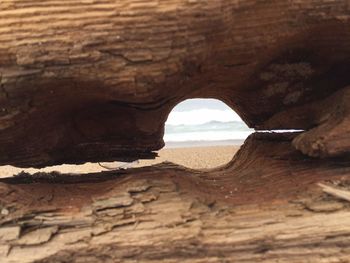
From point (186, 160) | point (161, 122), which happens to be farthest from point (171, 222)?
point (186, 160)

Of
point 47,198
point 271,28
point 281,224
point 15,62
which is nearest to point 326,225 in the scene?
point 281,224

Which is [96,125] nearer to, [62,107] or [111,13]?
[62,107]

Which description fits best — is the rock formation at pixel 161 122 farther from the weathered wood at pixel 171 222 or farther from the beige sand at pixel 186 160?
the beige sand at pixel 186 160

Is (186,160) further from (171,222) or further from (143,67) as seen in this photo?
(143,67)

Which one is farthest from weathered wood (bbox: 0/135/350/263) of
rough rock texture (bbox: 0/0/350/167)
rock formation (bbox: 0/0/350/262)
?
rough rock texture (bbox: 0/0/350/167)

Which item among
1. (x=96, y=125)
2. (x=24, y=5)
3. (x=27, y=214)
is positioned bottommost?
(x=27, y=214)

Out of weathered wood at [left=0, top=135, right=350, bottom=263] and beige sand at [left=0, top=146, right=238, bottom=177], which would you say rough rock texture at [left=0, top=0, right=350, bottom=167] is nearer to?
weathered wood at [left=0, top=135, right=350, bottom=263]

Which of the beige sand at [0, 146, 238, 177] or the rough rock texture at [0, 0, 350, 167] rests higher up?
the rough rock texture at [0, 0, 350, 167]

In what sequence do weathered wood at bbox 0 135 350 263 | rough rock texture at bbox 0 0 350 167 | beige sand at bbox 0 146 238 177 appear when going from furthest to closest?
beige sand at bbox 0 146 238 177
weathered wood at bbox 0 135 350 263
rough rock texture at bbox 0 0 350 167
